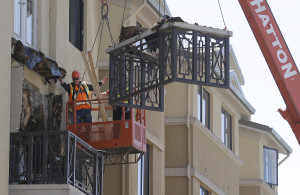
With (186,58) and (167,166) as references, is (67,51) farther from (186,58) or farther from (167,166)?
(167,166)

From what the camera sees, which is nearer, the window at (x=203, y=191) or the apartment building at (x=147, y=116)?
the apartment building at (x=147, y=116)

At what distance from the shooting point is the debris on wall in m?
24.6

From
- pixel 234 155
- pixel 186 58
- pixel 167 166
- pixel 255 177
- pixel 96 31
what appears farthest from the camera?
pixel 255 177

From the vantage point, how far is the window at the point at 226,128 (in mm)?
42062

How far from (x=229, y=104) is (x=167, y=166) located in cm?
626

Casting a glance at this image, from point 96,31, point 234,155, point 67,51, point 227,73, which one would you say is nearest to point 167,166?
point 234,155

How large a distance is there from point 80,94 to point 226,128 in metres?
16.4

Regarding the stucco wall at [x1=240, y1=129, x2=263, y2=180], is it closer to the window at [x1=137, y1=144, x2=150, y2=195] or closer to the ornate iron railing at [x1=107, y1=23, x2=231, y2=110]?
the window at [x1=137, y1=144, x2=150, y2=195]

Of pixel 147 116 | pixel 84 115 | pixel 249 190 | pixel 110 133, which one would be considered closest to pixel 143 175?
pixel 147 116

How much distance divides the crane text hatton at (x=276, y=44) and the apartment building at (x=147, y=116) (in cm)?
255

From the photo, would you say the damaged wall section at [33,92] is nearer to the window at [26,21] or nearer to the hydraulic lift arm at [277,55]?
the window at [26,21]

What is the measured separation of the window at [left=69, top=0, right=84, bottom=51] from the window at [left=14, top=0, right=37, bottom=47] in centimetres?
247

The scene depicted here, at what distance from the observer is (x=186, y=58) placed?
76.5ft

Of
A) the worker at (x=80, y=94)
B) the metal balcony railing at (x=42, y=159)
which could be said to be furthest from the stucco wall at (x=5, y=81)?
the worker at (x=80, y=94)
